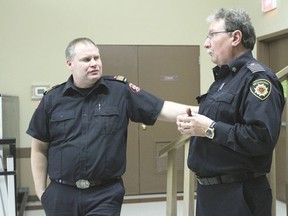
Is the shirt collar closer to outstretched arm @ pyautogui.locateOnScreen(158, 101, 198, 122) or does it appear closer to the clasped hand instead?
outstretched arm @ pyautogui.locateOnScreen(158, 101, 198, 122)

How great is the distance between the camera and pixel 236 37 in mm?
1594

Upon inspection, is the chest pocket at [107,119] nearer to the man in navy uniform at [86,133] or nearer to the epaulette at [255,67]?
the man in navy uniform at [86,133]

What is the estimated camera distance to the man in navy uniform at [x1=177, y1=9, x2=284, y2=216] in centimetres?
144

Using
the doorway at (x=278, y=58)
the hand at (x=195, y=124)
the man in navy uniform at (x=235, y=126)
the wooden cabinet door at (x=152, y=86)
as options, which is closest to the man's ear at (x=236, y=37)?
the man in navy uniform at (x=235, y=126)

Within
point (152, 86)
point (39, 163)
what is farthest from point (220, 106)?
point (152, 86)

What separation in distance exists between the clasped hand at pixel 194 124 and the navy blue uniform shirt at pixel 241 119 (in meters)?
0.05

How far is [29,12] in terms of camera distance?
4.67m

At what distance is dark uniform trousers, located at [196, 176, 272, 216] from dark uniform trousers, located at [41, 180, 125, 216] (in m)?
0.52

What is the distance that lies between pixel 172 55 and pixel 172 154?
2688 mm

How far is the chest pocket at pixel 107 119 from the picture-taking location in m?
1.93

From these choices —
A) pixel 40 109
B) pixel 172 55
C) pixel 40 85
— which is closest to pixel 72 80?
pixel 40 109

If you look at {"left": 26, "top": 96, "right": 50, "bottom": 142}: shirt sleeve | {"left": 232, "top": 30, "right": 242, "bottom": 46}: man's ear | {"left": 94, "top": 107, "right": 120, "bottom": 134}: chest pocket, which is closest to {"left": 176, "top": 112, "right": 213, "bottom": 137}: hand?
{"left": 232, "top": 30, "right": 242, "bottom": 46}: man's ear

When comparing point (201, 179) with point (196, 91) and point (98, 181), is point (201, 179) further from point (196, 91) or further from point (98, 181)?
point (196, 91)

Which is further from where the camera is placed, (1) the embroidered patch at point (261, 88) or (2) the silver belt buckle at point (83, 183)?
(2) the silver belt buckle at point (83, 183)
